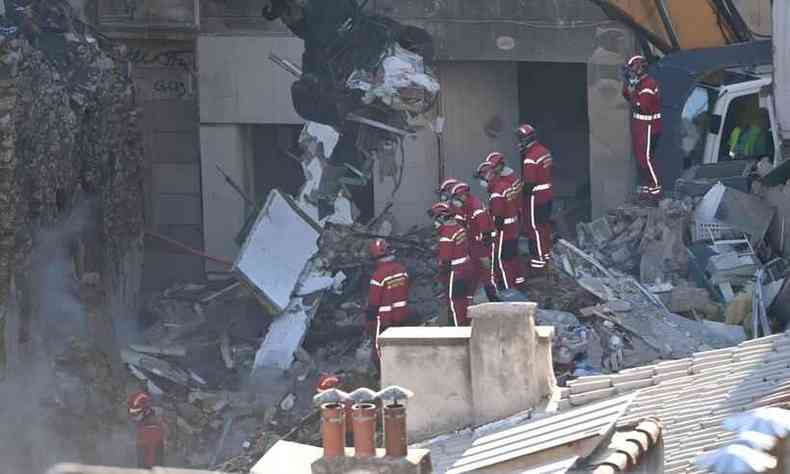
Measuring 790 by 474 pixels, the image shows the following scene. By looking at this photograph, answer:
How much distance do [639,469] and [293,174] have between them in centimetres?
1762

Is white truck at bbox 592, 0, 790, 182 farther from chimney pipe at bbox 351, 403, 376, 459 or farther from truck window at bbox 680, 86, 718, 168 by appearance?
chimney pipe at bbox 351, 403, 376, 459

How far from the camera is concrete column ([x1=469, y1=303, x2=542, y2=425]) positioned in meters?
14.4

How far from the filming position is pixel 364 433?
10898mm

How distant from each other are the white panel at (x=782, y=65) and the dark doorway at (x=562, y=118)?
4675mm

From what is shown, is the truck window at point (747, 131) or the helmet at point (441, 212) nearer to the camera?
the helmet at point (441, 212)

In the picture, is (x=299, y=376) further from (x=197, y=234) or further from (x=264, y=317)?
(x=197, y=234)

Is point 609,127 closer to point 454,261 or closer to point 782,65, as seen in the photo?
point 782,65

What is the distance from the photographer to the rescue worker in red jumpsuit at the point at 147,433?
20516mm

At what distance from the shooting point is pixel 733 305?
22.6 meters

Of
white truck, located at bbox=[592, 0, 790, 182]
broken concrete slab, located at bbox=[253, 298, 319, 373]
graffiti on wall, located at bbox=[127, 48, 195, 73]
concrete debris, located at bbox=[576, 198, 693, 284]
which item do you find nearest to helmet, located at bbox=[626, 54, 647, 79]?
white truck, located at bbox=[592, 0, 790, 182]

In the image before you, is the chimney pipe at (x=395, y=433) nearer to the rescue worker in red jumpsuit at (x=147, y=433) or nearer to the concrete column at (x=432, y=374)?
the concrete column at (x=432, y=374)

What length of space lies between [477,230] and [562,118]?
18.7 ft

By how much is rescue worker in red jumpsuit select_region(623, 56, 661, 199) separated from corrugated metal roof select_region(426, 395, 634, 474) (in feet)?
33.8

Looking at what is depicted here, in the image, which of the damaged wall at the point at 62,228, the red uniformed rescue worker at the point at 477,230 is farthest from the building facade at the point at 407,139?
the red uniformed rescue worker at the point at 477,230
